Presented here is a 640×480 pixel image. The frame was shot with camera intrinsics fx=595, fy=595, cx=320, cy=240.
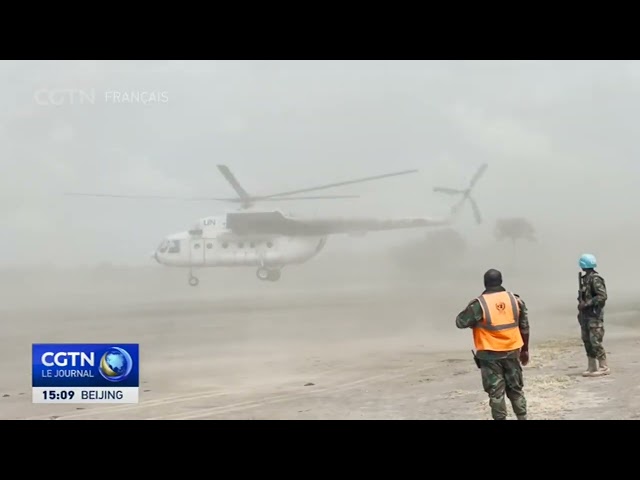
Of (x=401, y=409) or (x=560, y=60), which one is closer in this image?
(x=401, y=409)

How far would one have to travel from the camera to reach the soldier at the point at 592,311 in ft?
19.9

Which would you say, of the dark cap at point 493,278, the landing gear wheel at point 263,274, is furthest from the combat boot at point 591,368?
the landing gear wheel at point 263,274

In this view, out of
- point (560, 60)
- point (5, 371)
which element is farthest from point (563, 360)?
point (5, 371)

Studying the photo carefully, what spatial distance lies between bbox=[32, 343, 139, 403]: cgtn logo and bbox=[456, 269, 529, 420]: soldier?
3.36m

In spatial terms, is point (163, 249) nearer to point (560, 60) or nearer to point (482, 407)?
point (482, 407)

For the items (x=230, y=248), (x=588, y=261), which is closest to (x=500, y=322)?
(x=588, y=261)

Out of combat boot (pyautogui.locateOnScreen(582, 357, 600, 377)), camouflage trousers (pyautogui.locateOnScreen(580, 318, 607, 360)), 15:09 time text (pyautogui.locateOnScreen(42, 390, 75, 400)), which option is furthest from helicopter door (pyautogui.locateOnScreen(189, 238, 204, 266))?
combat boot (pyautogui.locateOnScreen(582, 357, 600, 377))

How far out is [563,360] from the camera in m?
6.90

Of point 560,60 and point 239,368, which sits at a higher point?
point 560,60

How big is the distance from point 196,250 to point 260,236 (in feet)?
2.51

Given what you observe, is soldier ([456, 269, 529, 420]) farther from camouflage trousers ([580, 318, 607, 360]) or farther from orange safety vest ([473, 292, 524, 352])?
camouflage trousers ([580, 318, 607, 360])

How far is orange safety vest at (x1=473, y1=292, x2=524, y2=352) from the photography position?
4504mm

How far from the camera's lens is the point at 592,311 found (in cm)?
624

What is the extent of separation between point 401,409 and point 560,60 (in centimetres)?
396
